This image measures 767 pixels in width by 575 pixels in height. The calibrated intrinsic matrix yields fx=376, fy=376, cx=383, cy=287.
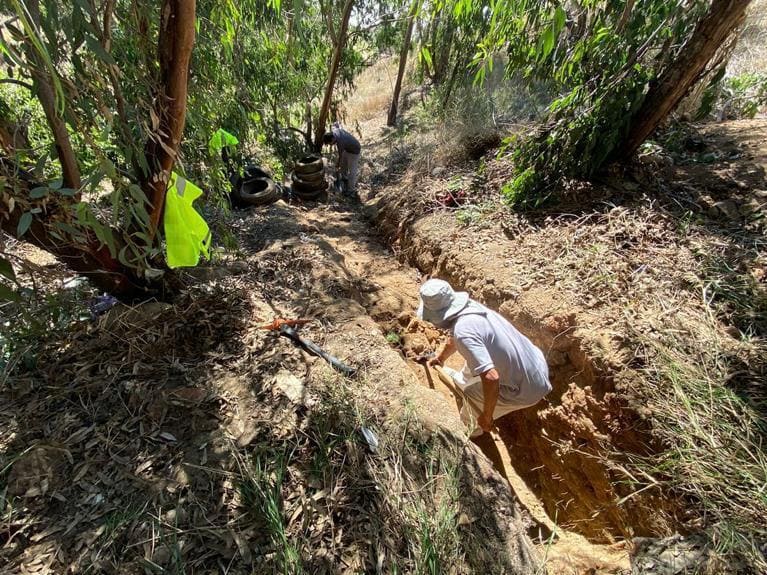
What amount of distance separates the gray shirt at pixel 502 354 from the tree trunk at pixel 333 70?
5654mm

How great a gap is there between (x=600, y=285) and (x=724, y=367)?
35.7 inches

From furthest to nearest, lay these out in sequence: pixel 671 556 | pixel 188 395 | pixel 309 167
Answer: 1. pixel 309 167
2. pixel 188 395
3. pixel 671 556

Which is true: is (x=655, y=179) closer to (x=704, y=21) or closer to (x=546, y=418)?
(x=704, y=21)

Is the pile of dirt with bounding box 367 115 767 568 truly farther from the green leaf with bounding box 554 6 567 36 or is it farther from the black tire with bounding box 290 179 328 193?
the black tire with bounding box 290 179 328 193

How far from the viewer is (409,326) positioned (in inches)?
147

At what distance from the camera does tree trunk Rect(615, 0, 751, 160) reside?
2802 mm

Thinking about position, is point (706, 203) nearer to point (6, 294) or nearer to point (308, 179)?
point (6, 294)

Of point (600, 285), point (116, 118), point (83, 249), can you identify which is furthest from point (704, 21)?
point (83, 249)

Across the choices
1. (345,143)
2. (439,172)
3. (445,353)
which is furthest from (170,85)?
(345,143)

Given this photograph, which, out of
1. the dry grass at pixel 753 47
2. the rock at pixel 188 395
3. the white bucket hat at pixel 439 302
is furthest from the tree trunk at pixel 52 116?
the dry grass at pixel 753 47

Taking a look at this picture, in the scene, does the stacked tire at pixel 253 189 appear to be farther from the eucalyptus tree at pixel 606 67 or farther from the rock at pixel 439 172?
the eucalyptus tree at pixel 606 67

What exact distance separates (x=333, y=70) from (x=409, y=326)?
201 inches

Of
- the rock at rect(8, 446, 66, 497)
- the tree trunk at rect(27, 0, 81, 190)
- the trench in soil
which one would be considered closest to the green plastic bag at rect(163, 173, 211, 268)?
the tree trunk at rect(27, 0, 81, 190)

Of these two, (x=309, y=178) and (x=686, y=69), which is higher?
(x=686, y=69)
